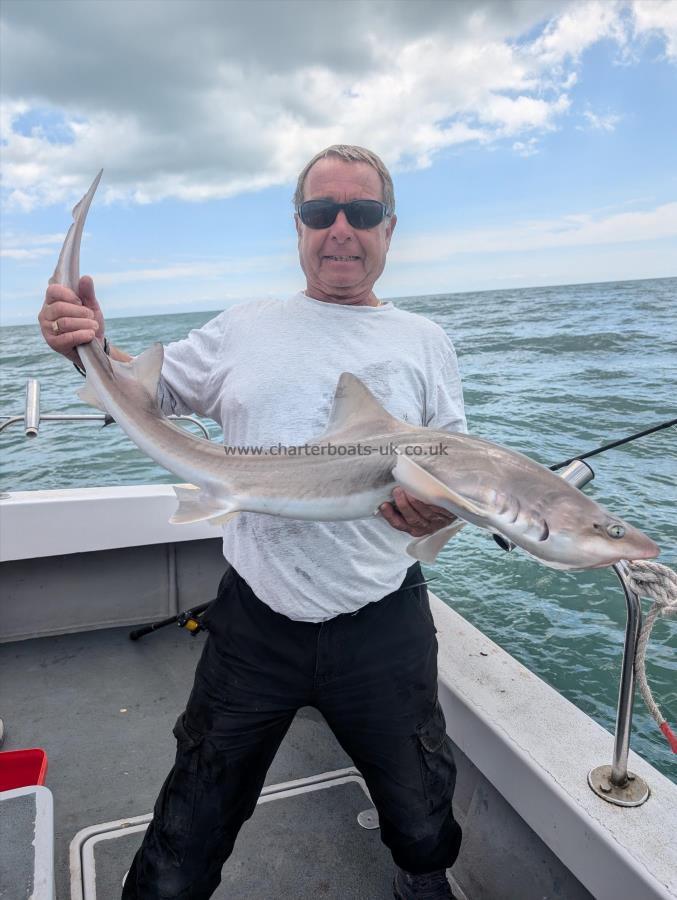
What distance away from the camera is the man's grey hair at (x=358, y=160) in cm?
238

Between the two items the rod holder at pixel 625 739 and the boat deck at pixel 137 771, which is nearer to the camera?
the rod holder at pixel 625 739

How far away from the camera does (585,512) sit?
157cm

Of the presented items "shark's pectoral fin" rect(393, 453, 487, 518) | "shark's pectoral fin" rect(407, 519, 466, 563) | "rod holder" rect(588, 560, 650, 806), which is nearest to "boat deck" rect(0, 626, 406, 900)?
"rod holder" rect(588, 560, 650, 806)

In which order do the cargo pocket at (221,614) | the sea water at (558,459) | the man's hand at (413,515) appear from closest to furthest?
the man's hand at (413,515) < the cargo pocket at (221,614) < the sea water at (558,459)

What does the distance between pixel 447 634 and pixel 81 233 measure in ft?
7.63

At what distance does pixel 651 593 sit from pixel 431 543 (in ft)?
2.16

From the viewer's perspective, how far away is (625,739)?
1.97 m

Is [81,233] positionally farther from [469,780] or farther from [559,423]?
[559,423]

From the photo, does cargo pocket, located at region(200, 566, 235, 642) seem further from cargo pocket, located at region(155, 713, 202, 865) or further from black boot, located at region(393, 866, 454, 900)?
black boot, located at region(393, 866, 454, 900)

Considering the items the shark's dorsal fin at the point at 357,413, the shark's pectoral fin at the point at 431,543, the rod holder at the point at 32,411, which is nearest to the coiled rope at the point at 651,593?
the shark's pectoral fin at the point at 431,543

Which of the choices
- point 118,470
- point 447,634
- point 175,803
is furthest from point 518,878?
point 118,470

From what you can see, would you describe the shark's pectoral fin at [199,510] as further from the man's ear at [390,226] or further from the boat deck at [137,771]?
the boat deck at [137,771]

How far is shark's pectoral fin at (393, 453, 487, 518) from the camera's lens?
1.61m

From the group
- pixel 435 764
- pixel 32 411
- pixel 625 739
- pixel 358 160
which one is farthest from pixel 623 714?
pixel 32 411
